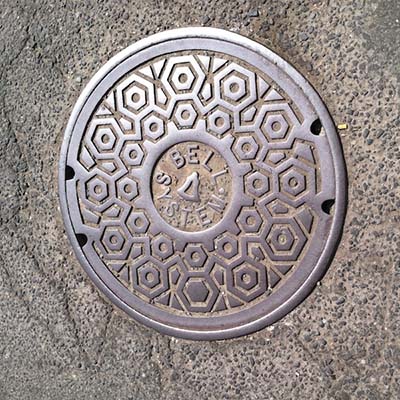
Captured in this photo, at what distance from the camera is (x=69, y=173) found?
1883mm

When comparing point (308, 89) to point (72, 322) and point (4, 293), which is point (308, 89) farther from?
point (4, 293)

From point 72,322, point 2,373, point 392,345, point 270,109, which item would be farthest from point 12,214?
point 392,345

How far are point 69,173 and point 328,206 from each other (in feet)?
2.96

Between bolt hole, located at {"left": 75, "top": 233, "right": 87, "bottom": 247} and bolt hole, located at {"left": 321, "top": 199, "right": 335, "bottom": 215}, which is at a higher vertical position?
bolt hole, located at {"left": 321, "top": 199, "right": 335, "bottom": 215}

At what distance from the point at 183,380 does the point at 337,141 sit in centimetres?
95

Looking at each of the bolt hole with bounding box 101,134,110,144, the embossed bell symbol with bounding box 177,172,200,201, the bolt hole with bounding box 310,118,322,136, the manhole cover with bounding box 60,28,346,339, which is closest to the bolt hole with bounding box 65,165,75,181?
the manhole cover with bounding box 60,28,346,339

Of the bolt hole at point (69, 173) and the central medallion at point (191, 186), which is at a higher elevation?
the central medallion at point (191, 186)

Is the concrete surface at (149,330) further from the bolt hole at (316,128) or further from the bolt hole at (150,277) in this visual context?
the bolt hole at (150,277)

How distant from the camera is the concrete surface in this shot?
1.62 m

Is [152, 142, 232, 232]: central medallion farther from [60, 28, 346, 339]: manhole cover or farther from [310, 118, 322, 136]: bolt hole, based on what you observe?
[310, 118, 322, 136]: bolt hole

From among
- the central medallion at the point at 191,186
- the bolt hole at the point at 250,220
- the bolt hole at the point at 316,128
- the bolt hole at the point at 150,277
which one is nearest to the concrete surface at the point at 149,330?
the bolt hole at the point at 316,128

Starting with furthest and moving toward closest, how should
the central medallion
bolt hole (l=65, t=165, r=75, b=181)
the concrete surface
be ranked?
bolt hole (l=65, t=165, r=75, b=181) < the central medallion < the concrete surface

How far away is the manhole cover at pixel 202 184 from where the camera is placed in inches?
65.3

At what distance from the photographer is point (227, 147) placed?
170cm
